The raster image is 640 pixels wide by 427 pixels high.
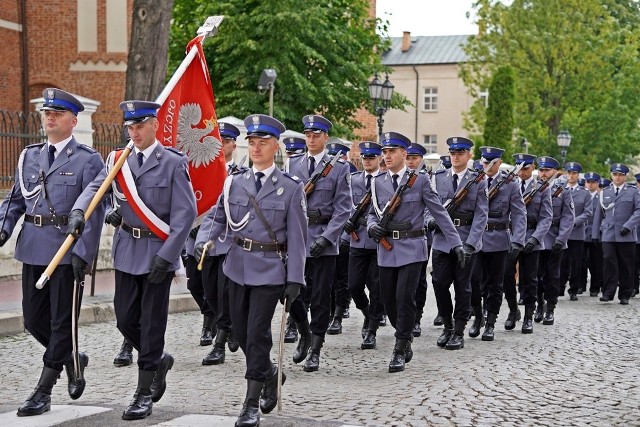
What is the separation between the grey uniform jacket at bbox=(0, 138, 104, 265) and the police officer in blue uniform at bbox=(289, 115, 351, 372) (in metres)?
2.23

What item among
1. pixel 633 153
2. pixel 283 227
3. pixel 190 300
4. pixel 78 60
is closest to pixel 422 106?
pixel 633 153

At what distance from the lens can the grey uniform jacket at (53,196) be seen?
7609 mm

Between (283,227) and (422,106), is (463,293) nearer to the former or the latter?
(283,227)

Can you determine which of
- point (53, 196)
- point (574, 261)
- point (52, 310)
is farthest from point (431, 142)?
point (52, 310)

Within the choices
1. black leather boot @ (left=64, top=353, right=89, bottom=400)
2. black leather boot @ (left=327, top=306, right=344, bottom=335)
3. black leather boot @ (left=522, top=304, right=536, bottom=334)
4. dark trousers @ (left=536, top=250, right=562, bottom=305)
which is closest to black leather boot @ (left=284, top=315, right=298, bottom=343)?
black leather boot @ (left=327, top=306, right=344, bottom=335)

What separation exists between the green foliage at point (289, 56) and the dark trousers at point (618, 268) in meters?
15.3

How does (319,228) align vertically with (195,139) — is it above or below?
below

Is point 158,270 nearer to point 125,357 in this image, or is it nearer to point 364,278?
point 125,357

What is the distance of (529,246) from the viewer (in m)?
13.3

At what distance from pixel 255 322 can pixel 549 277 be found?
7772mm

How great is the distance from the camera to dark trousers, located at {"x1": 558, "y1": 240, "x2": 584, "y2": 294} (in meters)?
18.0

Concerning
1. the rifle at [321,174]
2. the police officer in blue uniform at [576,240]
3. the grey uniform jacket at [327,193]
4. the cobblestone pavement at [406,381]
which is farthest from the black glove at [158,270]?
the police officer in blue uniform at [576,240]

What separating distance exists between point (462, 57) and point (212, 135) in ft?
213

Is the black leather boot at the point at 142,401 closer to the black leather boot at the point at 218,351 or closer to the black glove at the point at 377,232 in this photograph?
the black leather boot at the point at 218,351
